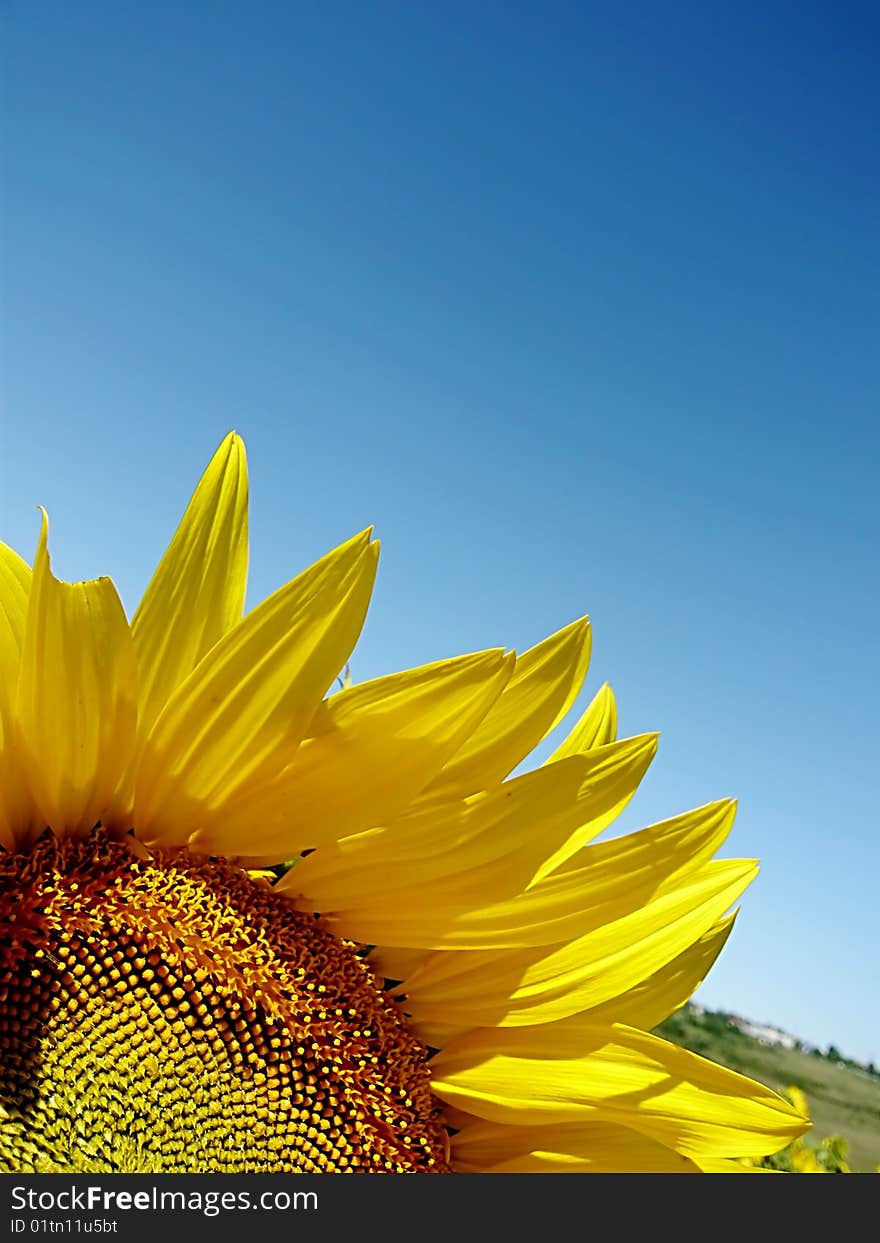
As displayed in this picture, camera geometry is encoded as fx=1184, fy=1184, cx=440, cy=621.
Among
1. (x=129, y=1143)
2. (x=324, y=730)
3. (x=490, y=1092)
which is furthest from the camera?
(x=490, y=1092)

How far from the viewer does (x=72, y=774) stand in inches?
53.9

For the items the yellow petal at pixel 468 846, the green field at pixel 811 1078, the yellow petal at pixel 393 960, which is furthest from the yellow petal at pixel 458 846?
the green field at pixel 811 1078

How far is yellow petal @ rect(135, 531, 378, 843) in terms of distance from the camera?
1354 mm

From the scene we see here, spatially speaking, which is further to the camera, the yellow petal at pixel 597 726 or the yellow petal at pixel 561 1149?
the yellow petal at pixel 597 726

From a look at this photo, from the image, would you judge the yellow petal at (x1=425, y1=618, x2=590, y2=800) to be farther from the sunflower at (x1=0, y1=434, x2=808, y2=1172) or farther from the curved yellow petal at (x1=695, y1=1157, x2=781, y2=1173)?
the curved yellow petal at (x1=695, y1=1157, x2=781, y2=1173)

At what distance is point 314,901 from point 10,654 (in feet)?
1.62

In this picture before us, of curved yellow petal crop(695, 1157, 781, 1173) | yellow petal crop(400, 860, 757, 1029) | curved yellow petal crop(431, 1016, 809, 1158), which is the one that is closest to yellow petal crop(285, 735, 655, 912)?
yellow petal crop(400, 860, 757, 1029)

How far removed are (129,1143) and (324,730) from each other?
50 centimetres

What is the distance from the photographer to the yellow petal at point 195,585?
1374 millimetres

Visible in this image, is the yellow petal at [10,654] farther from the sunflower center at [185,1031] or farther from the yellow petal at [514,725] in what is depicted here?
the yellow petal at [514,725]

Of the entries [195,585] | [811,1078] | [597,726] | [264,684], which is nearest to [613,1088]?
[597,726]

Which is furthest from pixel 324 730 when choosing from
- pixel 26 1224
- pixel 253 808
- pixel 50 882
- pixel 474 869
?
pixel 26 1224

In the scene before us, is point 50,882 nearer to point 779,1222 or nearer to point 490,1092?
point 490,1092

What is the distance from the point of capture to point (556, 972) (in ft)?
4.99
